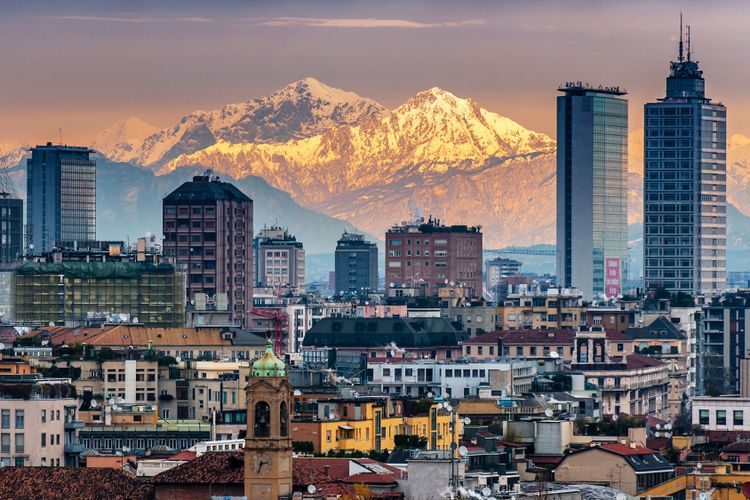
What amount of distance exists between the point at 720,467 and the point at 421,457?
2510cm

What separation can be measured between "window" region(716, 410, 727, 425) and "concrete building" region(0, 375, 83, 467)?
52.7 m

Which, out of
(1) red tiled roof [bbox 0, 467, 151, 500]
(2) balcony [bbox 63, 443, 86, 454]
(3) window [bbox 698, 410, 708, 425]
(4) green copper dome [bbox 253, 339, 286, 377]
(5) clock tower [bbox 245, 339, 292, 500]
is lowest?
(3) window [bbox 698, 410, 708, 425]

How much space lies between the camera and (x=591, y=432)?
517ft

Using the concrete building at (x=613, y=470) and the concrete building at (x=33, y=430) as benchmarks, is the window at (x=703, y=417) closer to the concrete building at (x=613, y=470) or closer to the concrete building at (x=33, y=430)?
the concrete building at (x=33, y=430)

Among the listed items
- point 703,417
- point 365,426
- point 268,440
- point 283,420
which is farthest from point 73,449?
point 703,417

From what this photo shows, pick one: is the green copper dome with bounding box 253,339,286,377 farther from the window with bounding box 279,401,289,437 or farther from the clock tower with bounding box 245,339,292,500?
the window with bounding box 279,401,289,437

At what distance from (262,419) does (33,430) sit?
3777cm

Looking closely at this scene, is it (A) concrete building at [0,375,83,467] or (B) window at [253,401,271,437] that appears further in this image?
(A) concrete building at [0,375,83,467]

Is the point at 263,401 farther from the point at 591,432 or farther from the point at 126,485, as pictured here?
the point at 591,432

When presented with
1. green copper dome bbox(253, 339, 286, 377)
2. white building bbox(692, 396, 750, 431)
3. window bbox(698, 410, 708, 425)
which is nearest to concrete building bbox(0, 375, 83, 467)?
green copper dome bbox(253, 339, 286, 377)

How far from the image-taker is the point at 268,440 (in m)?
99.6

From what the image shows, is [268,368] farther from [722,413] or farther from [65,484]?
[722,413]

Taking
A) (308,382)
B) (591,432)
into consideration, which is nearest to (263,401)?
(591,432)

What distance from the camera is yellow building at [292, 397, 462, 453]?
13625cm
